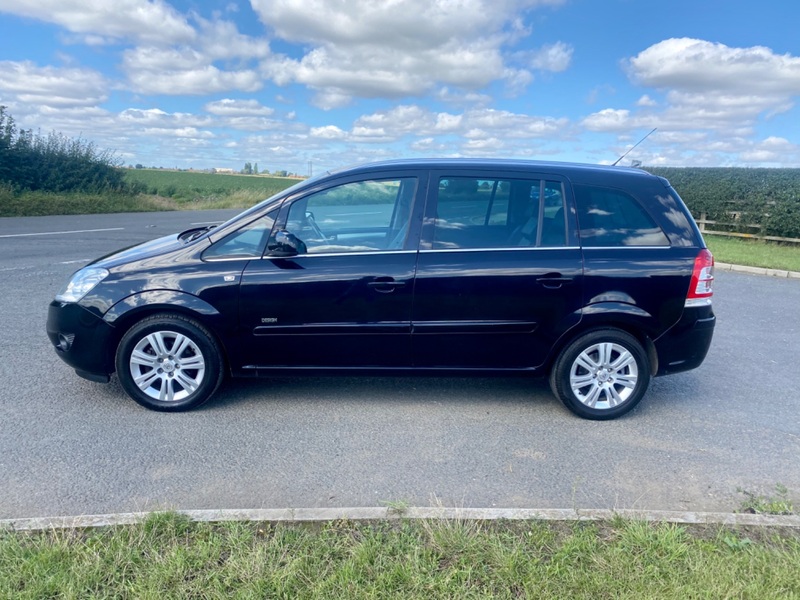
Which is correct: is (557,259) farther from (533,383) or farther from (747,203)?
(747,203)

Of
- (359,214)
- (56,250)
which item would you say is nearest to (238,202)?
(56,250)

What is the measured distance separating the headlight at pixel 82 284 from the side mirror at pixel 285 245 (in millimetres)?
1200

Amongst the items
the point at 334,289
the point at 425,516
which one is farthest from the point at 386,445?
the point at 334,289

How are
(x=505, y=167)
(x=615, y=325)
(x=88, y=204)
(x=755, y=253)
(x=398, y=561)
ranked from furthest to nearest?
1. (x=88, y=204)
2. (x=755, y=253)
3. (x=505, y=167)
4. (x=615, y=325)
5. (x=398, y=561)

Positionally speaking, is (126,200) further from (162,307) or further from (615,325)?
(615,325)

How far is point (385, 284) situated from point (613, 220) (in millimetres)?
1729

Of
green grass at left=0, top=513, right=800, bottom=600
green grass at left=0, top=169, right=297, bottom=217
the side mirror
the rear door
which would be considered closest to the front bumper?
the side mirror

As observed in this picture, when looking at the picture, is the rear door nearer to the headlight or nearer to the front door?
the front door

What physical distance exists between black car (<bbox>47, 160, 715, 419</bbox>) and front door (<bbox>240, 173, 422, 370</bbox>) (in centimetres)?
1

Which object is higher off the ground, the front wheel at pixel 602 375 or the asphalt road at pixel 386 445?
the front wheel at pixel 602 375

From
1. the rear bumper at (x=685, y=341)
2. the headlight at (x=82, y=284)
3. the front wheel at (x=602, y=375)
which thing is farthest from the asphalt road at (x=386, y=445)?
the headlight at (x=82, y=284)

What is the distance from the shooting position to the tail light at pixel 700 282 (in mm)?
4414

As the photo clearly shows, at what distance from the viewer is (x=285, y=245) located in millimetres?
4285

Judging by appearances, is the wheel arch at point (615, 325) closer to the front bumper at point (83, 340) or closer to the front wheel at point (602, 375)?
the front wheel at point (602, 375)
